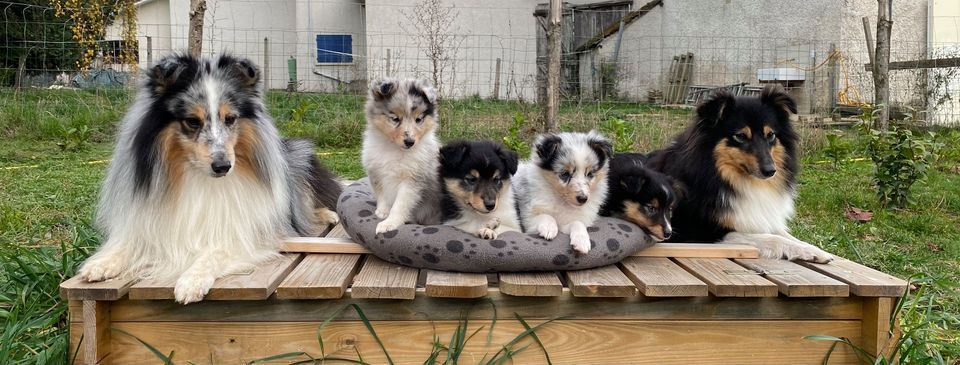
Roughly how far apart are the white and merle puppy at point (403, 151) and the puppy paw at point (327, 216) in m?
0.83

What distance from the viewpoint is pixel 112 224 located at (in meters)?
3.00

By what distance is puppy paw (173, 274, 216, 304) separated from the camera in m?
2.46

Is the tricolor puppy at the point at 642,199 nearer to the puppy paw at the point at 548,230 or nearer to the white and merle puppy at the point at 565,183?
the white and merle puppy at the point at 565,183

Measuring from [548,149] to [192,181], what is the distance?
161 centimetres

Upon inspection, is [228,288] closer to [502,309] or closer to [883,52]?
[502,309]

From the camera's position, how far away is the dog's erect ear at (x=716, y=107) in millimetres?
3387

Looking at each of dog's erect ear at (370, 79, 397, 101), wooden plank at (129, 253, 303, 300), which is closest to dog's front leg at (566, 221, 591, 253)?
dog's erect ear at (370, 79, 397, 101)

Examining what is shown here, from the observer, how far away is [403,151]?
3.28m

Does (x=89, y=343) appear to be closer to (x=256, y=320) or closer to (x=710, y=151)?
(x=256, y=320)

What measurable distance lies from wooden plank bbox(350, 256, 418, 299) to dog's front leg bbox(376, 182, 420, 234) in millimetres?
181

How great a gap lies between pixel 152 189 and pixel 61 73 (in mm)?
10052

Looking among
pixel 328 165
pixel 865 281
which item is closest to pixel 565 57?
pixel 328 165

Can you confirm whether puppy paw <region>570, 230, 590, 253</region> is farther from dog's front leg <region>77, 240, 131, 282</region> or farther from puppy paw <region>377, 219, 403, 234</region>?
dog's front leg <region>77, 240, 131, 282</region>

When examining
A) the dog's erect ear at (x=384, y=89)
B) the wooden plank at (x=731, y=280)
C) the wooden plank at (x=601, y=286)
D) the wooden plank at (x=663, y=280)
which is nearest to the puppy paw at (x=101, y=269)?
the dog's erect ear at (x=384, y=89)
